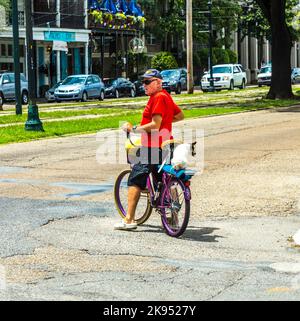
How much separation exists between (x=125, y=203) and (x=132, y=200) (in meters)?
1.28

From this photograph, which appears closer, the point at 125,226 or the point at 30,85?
the point at 125,226

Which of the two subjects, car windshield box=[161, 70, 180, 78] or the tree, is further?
car windshield box=[161, 70, 180, 78]

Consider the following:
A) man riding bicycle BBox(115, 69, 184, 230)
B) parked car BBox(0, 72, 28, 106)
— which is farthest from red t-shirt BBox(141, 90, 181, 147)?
parked car BBox(0, 72, 28, 106)

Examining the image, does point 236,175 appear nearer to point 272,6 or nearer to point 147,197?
point 147,197

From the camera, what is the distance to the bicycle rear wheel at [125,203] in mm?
10477

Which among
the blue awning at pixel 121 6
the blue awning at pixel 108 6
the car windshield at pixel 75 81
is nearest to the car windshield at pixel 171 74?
the blue awning at pixel 108 6

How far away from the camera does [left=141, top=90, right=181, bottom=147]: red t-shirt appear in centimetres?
Result: 985

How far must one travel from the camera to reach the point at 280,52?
41719mm

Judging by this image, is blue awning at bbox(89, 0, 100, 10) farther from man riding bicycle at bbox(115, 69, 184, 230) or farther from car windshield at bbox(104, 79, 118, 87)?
man riding bicycle at bbox(115, 69, 184, 230)

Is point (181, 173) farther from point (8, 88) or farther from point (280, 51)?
point (8, 88)

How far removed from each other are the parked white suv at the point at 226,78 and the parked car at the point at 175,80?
1.36 metres

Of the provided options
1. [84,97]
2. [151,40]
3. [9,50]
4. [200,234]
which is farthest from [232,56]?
[200,234]

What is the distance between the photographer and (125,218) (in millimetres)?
10297

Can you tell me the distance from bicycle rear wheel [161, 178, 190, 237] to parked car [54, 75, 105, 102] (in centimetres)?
4030
